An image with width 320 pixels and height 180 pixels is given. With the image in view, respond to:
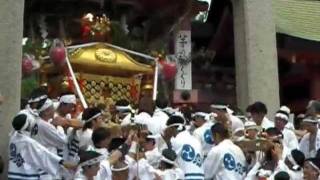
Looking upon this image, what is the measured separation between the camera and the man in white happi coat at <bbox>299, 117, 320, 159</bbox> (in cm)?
961

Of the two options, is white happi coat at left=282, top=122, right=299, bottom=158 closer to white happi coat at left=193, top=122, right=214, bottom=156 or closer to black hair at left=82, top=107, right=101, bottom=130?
white happi coat at left=193, top=122, right=214, bottom=156

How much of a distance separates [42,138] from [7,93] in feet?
5.07

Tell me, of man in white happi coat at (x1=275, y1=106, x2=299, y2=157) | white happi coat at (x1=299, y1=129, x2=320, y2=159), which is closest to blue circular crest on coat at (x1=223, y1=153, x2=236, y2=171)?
man in white happi coat at (x1=275, y1=106, x2=299, y2=157)

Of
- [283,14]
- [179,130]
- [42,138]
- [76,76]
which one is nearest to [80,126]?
[42,138]

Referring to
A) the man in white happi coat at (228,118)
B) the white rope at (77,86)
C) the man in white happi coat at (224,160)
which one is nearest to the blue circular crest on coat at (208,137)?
the man in white happi coat at (228,118)

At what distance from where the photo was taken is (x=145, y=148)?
27.6 ft

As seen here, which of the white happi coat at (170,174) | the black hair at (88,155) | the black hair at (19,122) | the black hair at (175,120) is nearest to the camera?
the black hair at (88,155)

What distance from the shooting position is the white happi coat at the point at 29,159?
327 inches

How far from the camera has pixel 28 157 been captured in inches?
328

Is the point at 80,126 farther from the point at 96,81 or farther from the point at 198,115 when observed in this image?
the point at 96,81

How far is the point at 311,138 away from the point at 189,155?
2135 millimetres

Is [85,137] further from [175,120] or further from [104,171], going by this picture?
[104,171]

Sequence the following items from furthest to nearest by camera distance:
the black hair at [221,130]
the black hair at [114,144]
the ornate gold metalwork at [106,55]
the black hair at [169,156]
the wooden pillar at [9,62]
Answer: the ornate gold metalwork at [106,55], the wooden pillar at [9,62], the black hair at [221,130], the black hair at [169,156], the black hair at [114,144]

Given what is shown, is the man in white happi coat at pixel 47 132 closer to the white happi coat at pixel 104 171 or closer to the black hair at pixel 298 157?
the white happi coat at pixel 104 171
